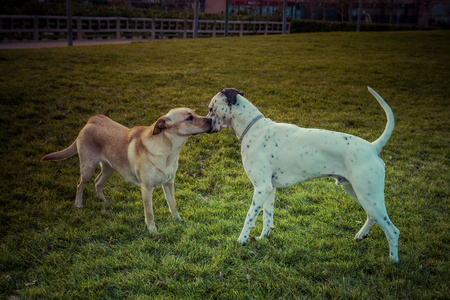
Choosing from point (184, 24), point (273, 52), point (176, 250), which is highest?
point (184, 24)

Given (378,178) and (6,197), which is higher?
(378,178)

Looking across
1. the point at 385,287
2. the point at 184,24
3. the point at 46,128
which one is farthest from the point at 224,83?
the point at 184,24

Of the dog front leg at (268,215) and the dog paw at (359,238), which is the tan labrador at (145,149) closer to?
the dog front leg at (268,215)

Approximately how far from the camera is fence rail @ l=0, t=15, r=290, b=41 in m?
21.8

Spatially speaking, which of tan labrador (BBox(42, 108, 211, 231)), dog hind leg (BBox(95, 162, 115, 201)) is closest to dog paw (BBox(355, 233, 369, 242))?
tan labrador (BBox(42, 108, 211, 231))

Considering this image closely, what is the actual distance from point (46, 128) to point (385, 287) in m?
8.53

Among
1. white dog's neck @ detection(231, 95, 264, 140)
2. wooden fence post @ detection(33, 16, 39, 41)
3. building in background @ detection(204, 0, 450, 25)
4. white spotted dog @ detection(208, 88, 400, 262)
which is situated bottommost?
white spotted dog @ detection(208, 88, 400, 262)

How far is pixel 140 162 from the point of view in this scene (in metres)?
5.04

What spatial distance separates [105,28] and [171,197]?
77.2ft

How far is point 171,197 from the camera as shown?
17.7ft

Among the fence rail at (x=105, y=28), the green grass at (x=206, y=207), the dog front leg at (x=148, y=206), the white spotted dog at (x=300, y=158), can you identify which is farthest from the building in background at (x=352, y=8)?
the dog front leg at (x=148, y=206)

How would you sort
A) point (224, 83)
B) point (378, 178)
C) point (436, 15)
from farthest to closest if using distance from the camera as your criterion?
point (436, 15), point (224, 83), point (378, 178)

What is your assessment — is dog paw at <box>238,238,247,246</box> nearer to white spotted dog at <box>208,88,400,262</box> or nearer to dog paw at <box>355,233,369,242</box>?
white spotted dog at <box>208,88,400,262</box>

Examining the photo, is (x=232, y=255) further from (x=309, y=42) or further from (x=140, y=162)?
(x=309, y=42)
